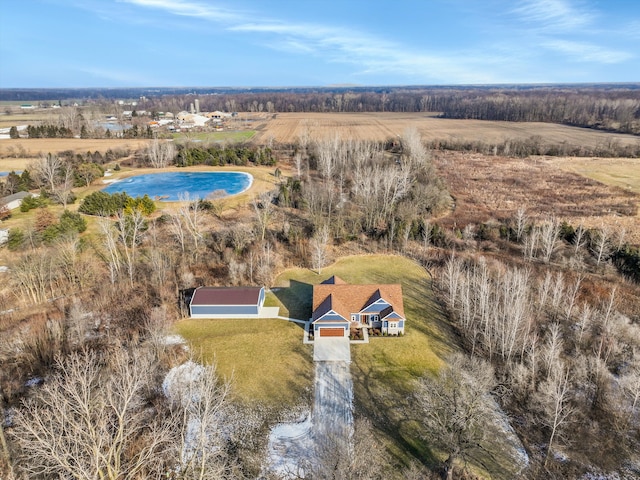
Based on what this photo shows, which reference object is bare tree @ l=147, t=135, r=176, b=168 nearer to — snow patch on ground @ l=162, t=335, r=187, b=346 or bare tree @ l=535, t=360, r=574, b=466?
snow patch on ground @ l=162, t=335, r=187, b=346

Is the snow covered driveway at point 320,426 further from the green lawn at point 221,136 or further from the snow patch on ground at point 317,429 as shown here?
the green lawn at point 221,136

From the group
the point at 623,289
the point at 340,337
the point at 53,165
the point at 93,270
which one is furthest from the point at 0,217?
the point at 623,289

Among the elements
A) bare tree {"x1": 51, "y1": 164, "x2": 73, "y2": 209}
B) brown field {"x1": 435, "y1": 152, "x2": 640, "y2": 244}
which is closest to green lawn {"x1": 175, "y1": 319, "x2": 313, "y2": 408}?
brown field {"x1": 435, "y1": 152, "x2": 640, "y2": 244}

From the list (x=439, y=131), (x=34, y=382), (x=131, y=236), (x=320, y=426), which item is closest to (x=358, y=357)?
(x=320, y=426)

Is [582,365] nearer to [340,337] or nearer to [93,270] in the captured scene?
[340,337]

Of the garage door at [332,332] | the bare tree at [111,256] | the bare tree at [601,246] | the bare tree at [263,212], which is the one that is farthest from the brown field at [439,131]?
the garage door at [332,332]

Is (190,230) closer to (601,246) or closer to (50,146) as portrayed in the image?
(601,246)
